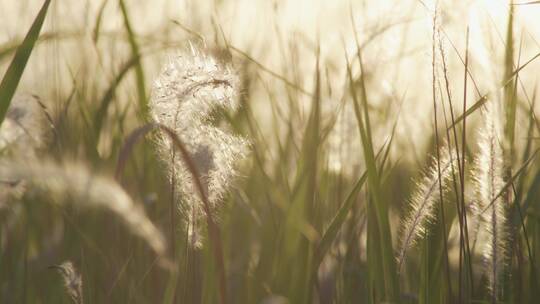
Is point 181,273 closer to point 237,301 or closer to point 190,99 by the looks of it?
point 190,99

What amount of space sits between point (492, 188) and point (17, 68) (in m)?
0.63

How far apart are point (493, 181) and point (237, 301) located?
592 mm

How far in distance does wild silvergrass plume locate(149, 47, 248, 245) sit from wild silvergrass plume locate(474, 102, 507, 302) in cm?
33

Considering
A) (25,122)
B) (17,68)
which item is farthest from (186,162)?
(25,122)

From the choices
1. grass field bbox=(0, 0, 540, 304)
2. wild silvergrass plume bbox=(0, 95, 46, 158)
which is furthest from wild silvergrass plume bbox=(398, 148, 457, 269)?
wild silvergrass plume bbox=(0, 95, 46, 158)

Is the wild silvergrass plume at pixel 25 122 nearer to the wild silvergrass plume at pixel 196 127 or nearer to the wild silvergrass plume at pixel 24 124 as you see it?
the wild silvergrass plume at pixel 24 124

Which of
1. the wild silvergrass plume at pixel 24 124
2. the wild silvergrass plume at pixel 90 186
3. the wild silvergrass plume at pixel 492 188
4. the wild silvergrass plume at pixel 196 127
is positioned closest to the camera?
the wild silvergrass plume at pixel 90 186

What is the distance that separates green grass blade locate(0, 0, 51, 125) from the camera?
1022 millimetres

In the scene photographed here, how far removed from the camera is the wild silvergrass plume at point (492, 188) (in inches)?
42.6

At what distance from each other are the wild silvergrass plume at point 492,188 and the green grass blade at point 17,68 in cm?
59

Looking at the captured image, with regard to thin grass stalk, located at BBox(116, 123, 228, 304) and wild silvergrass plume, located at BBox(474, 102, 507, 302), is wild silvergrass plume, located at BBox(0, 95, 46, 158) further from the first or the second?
wild silvergrass plume, located at BBox(474, 102, 507, 302)

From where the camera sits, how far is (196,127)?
3.26ft

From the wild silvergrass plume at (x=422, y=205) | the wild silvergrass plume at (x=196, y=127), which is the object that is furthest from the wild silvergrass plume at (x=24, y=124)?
the wild silvergrass plume at (x=422, y=205)

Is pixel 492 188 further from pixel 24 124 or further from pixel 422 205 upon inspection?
pixel 24 124
